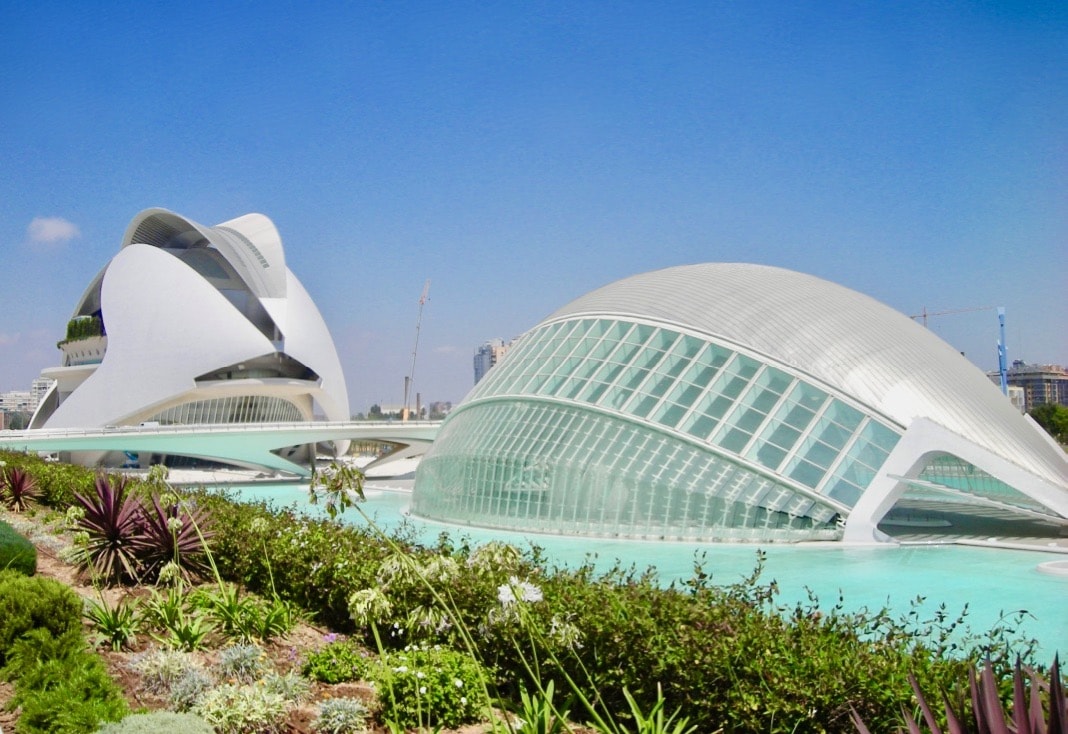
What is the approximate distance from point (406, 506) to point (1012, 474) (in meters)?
15.8

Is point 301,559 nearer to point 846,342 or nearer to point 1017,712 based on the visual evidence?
point 1017,712

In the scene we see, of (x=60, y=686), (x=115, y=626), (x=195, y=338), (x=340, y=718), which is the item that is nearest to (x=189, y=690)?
(x=60, y=686)

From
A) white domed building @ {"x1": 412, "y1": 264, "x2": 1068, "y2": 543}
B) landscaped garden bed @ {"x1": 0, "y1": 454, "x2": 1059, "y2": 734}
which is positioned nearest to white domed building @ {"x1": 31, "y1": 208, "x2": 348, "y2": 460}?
white domed building @ {"x1": 412, "y1": 264, "x2": 1068, "y2": 543}

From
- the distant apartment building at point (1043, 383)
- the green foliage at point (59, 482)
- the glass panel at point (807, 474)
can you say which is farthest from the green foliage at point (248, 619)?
the distant apartment building at point (1043, 383)

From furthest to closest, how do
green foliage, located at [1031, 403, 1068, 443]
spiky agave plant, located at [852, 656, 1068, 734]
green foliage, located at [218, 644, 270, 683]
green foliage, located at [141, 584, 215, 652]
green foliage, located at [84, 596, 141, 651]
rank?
green foliage, located at [1031, 403, 1068, 443] → green foliage, located at [84, 596, 141, 651] → green foliage, located at [141, 584, 215, 652] → green foliage, located at [218, 644, 270, 683] → spiky agave plant, located at [852, 656, 1068, 734]

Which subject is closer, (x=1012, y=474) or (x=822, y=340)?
(x=1012, y=474)

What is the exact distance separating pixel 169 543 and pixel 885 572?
10.3 metres

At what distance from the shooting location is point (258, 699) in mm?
6605

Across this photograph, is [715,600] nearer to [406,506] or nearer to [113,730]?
[113,730]

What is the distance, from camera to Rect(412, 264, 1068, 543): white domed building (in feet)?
57.4

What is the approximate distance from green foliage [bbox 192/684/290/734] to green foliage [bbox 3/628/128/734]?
22.0 inches

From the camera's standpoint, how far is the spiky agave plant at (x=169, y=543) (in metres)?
11.5

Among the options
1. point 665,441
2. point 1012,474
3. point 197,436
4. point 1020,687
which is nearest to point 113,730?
point 1020,687

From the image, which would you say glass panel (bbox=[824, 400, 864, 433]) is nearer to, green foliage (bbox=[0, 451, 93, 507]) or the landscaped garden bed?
the landscaped garden bed
